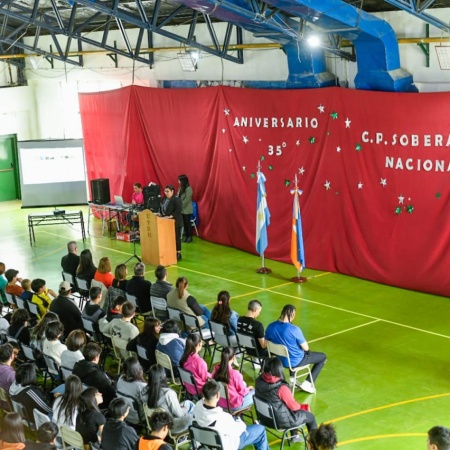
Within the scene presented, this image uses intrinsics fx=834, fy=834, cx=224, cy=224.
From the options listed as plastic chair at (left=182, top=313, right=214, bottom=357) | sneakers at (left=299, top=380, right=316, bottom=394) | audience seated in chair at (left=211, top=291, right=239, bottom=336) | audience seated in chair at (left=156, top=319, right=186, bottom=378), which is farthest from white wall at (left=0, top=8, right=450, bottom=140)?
audience seated in chair at (left=156, top=319, right=186, bottom=378)

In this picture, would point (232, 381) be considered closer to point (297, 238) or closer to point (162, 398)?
point (162, 398)

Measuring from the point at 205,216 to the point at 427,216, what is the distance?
5899 millimetres

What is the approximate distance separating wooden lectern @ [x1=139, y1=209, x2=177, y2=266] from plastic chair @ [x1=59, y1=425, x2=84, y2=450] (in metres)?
8.56

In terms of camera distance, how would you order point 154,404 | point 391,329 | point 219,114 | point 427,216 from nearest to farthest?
1. point 154,404
2. point 391,329
3. point 427,216
4. point 219,114

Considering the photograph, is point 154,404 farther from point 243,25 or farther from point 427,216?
point 243,25

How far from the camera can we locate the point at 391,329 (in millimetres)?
11805

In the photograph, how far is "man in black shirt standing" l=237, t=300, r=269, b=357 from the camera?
959 cm

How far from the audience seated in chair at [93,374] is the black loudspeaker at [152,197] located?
9020mm

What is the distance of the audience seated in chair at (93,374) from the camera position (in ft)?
27.2

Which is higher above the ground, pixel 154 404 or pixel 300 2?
pixel 300 2

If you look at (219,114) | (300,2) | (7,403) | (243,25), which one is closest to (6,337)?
(7,403)

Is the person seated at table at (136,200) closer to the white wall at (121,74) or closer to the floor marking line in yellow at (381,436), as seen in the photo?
the white wall at (121,74)

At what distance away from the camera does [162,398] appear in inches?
310

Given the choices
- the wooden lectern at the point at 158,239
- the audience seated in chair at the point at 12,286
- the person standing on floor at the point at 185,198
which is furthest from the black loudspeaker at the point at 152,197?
the audience seated in chair at the point at 12,286
